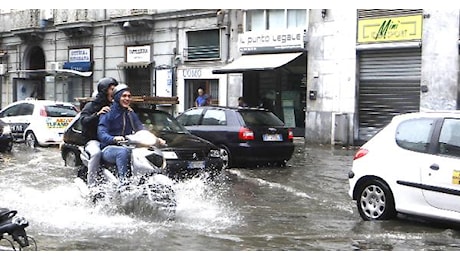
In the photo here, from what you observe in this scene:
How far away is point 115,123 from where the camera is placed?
7840 millimetres

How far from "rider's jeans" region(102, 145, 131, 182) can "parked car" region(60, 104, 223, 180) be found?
263 centimetres

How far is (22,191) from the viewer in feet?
33.3

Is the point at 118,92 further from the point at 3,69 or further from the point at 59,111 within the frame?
the point at 3,69

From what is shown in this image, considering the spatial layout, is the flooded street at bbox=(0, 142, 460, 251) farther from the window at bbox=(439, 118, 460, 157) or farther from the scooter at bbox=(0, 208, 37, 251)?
the scooter at bbox=(0, 208, 37, 251)

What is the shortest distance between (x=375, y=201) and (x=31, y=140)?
13.3m

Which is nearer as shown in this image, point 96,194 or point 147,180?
point 147,180

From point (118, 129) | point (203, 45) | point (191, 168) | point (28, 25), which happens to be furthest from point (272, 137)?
point (28, 25)

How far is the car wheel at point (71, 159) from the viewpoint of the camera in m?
13.1

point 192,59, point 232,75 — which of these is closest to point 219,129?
point 232,75

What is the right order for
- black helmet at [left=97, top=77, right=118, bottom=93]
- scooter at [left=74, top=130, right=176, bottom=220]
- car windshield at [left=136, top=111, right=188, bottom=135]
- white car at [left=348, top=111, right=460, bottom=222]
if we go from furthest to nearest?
car windshield at [left=136, top=111, right=188, bottom=135] < black helmet at [left=97, top=77, right=118, bottom=93] < scooter at [left=74, top=130, right=176, bottom=220] < white car at [left=348, top=111, right=460, bottom=222]

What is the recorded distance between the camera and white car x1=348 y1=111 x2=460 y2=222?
700 cm

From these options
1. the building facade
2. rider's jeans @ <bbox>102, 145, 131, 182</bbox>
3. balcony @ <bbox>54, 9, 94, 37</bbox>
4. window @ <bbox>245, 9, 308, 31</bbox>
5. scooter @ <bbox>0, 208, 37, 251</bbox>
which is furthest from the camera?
balcony @ <bbox>54, 9, 94, 37</bbox>

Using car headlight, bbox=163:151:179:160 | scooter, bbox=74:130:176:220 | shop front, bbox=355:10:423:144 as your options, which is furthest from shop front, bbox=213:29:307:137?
scooter, bbox=74:130:176:220
